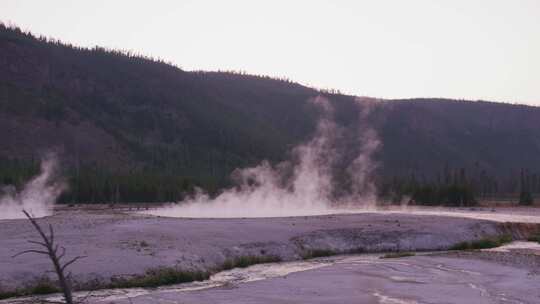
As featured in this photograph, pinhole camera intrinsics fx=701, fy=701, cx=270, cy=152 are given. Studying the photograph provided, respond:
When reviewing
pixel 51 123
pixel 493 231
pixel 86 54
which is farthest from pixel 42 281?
pixel 86 54

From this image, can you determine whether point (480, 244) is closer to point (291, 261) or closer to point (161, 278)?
point (291, 261)

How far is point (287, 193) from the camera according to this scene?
97.0m

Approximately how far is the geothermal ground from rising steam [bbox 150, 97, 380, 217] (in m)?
18.6

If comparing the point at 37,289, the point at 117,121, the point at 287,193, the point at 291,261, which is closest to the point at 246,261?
the point at 291,261

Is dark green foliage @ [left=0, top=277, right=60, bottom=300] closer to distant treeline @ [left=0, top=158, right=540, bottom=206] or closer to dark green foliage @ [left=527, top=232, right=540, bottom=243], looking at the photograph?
dark green foliage @ [left=527, top=232, right=540, bottom=243]

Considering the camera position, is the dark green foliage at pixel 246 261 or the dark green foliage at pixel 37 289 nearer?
the dark green foliage at pixel 37 289

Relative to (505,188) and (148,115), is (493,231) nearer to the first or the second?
(505,188)

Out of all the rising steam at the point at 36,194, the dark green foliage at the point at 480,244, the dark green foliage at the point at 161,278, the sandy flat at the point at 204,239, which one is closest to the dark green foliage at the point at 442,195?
the sandy flat at the point at 204,239

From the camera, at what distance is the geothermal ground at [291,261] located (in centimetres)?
2394

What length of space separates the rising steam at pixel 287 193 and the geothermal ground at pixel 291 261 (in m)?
18.6

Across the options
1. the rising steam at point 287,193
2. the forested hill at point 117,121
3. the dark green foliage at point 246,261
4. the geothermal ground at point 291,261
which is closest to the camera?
the geothermal ground at point 291,261

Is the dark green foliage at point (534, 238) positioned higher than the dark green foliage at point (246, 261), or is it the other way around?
the dark green foliage at point (534, 238)

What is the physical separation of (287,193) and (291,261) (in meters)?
63.1

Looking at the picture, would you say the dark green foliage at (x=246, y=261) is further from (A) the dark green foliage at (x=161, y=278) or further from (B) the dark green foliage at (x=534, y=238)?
(B) the dark green foliage at (x=534, y=238)
